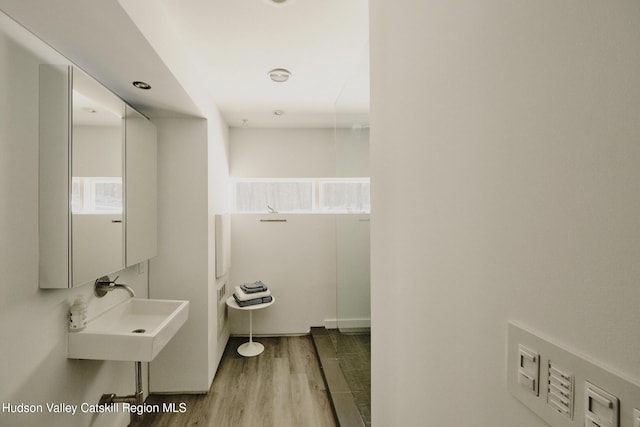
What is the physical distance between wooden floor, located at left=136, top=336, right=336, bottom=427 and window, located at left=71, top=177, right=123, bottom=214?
1.54 meters

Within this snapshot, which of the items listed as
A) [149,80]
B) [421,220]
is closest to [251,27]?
[149,80]

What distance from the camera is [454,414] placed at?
74cm

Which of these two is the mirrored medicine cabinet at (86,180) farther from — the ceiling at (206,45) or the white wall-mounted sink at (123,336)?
the white wall-mounted sink at (123,336)

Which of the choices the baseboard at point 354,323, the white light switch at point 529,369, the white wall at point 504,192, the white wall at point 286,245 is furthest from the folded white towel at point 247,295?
the white light switch at point 529,369

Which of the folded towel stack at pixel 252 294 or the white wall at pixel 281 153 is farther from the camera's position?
A: the white wall at pixel 281 153

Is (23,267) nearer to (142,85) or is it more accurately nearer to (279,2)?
(142,85)

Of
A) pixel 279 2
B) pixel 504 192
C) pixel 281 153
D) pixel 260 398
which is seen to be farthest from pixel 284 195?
pixel 504 192

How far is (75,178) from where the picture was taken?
59.2 inches

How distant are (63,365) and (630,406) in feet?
7.01

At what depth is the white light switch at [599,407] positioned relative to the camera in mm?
378

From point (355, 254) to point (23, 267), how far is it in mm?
1876

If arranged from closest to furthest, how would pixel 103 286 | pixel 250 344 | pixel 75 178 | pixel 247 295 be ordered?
pixel 75 178 → pixel 103 286 → pixel 247 295 → pixel 250 344

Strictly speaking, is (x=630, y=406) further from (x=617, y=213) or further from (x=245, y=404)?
(x=245, y=404)

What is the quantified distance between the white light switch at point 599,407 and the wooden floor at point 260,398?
210cm
